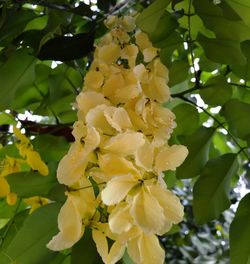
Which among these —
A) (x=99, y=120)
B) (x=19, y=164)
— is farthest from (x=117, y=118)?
(x=19, y=164)

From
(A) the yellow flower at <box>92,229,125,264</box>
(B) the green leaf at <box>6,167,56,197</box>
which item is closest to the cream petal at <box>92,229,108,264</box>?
(A) the yellow flower at <box>92,229,125,264</box>

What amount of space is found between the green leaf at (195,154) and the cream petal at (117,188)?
0.20 meters

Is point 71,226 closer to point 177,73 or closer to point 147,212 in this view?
point 147,212

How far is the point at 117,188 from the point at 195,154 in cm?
22

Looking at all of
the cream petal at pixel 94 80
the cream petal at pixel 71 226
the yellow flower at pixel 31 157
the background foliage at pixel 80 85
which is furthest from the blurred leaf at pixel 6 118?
the cream petal at pixel 71 226

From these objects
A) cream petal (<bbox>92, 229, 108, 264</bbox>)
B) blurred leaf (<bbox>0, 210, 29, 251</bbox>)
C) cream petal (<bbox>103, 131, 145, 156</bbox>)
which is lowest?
blurred leaf (<bbox>0, 210, 29, 251</bbox>)

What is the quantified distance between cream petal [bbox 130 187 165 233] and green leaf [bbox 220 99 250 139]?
0.73 feet

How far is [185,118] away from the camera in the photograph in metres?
A: 0.59

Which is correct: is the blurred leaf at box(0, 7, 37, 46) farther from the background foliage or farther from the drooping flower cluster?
the drooping flower cluster

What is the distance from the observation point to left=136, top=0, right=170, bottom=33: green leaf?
1.45ft

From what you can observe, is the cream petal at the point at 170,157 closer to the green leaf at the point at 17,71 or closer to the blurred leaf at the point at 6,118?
the green leaf at the point at 17,71

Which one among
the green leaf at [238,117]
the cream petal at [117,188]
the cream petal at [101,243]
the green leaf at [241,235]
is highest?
the cream petal at [117,188]

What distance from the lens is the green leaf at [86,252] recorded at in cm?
40

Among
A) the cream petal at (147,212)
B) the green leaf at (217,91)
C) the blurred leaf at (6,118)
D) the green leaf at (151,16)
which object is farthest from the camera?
the blurred leaf at (6,118)
